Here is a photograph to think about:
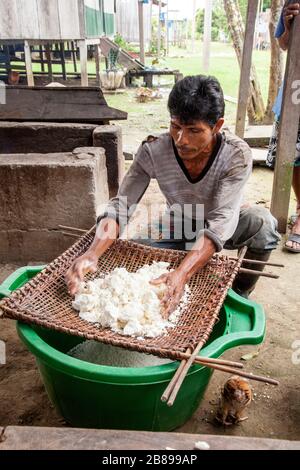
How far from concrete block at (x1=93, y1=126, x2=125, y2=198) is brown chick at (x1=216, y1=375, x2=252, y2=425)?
222 centimetres

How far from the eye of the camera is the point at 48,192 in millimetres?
2979

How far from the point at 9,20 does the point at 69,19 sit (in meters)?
1.27

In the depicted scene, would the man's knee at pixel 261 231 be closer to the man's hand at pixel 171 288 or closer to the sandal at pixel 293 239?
the man's hand at pixel 171 288

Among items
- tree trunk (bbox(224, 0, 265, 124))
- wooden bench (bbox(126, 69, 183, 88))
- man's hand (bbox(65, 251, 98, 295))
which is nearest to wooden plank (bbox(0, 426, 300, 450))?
man's hand (bbox(65, 251, 98, 295))

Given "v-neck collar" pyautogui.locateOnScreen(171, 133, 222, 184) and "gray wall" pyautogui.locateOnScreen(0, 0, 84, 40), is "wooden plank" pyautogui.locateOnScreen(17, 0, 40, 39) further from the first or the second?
"v-neck collar" pyautogui.locateOnScreen(171, 133, 222, 184)

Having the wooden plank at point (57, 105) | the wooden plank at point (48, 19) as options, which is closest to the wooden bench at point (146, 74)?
the wooden plank at point (48, 19)

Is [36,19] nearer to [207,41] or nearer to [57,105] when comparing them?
[57,105]

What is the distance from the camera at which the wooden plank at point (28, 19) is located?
22.0ft

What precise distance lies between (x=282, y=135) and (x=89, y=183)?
1665 millimetres

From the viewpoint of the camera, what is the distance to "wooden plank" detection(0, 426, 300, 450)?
0.97 m

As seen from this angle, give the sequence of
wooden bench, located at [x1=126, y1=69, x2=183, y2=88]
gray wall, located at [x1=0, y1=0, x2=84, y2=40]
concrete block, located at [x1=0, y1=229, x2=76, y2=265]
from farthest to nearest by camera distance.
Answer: wooden bench, located at [x1=126, y1=69, x2=183, y2=88] → gray wall, located at [x1=0, y1=0, x2=84, y2=40] → concrete block, located at [x1=0, y1=229, x2=76, y2=265]

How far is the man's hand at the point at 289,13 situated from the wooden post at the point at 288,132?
0.13ft

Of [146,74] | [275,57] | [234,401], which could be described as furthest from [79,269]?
[146,74]

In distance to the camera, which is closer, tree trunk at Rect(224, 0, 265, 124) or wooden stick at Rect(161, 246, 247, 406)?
wooden stick at Rect(161, 246, 247, 406)
